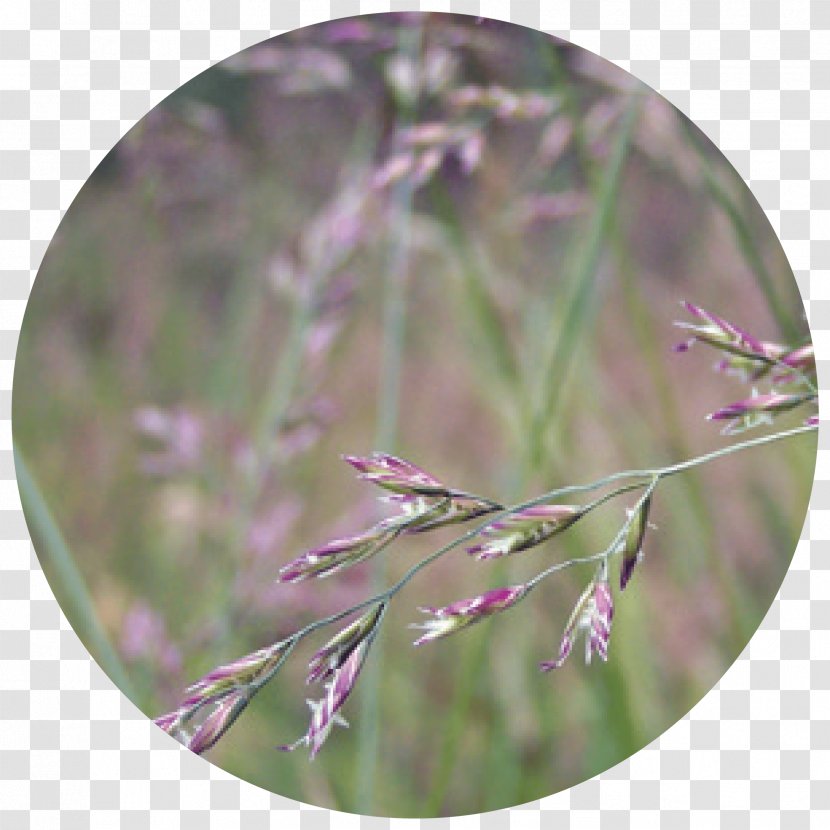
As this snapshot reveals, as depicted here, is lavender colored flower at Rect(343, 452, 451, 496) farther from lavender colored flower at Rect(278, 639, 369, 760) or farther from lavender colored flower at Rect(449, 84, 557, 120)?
lavender colored flower at Rect(449, 84, 557, 120)

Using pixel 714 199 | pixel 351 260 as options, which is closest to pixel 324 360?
pixel 351 260

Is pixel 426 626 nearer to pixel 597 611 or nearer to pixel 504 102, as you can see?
pixel 597 611

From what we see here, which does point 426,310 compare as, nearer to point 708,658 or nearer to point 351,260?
point 351,260

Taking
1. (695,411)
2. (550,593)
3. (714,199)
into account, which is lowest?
(550,593)

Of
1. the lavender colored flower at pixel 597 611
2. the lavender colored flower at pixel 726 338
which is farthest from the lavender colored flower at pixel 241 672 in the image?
the lavender colored flower at pixel 726 338

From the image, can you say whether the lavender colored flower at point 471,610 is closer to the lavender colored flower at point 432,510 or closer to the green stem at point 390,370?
the lavender colored flower at point 432,510

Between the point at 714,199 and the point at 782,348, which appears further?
the point at 714,199
